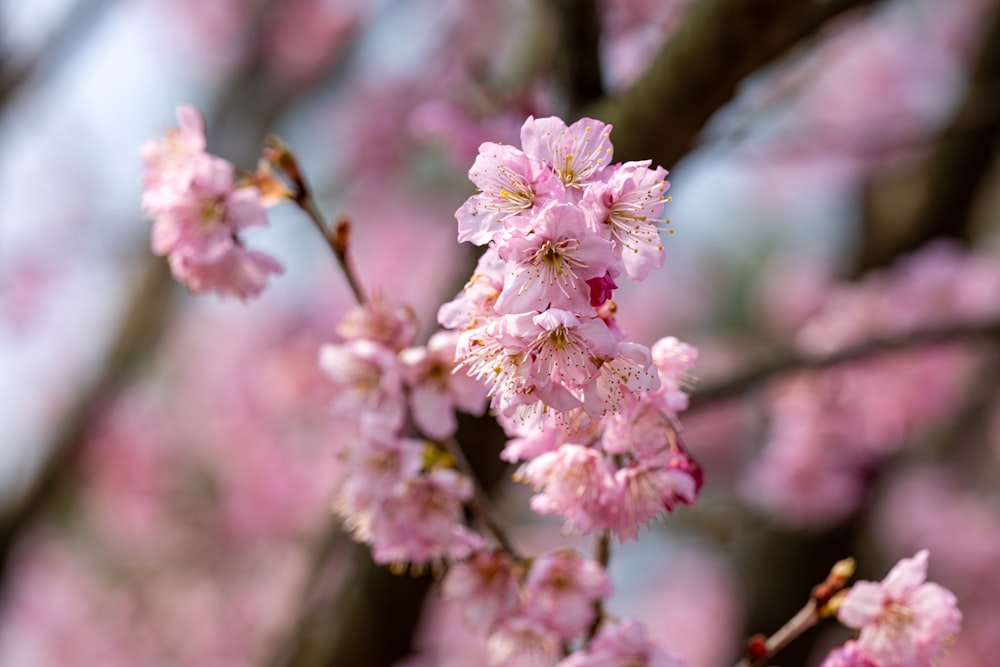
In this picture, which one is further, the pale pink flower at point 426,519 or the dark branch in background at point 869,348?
the dark branch in background at point 869,348

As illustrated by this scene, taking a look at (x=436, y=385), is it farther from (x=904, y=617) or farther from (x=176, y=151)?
(x=904, y=617)

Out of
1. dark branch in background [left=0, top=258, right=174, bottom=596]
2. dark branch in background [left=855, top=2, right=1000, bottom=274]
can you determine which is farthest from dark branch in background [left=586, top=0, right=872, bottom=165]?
dark branch in background [left=0, top=258, right=174, bottom=596]

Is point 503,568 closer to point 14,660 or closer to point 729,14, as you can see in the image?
point 729,14

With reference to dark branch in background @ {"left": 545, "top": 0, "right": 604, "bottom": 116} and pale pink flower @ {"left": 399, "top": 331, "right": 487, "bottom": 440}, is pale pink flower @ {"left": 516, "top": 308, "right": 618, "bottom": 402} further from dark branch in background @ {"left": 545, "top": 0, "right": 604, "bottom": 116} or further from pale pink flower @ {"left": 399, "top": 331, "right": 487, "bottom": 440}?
dark branch in background @ {"left": 545, "top": 0, "right": 604, "bottom": 116}

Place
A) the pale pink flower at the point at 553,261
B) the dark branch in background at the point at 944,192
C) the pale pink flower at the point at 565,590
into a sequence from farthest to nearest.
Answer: the dark branch in background at the point at 944,192
the pale pink flower at the point at 565,590
the pale pink flower at the point at 553,261

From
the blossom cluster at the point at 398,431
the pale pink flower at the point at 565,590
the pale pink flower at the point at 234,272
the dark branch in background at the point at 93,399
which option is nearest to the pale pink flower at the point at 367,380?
the blossom cluster at the point at 398,431

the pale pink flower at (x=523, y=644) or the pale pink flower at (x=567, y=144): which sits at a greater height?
the pale pink flower at (x=567, y=144)

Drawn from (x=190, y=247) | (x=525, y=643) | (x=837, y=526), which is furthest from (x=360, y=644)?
(x=837, y=526)

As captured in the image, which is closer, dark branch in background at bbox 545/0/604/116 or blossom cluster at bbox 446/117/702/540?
blossom cluster at bbox 446/117/702/540

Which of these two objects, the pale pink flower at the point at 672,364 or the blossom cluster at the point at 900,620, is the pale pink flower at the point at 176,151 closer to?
the pale pink flower at the point at 672,364
